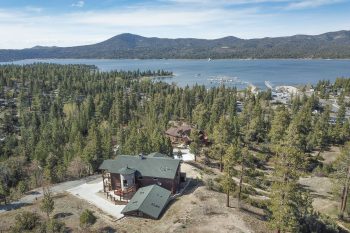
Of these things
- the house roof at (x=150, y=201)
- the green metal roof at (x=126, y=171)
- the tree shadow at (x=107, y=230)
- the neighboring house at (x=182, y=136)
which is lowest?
the neighboring house at (x=182, y=136)

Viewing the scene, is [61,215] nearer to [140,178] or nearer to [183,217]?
[140,178]

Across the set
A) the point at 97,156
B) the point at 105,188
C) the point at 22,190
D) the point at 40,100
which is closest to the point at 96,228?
the point at 105,188

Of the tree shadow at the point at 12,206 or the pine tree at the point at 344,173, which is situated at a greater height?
the pine tree at the point at 344,173

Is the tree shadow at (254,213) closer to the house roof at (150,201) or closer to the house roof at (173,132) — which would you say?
the house roof at (150,201)

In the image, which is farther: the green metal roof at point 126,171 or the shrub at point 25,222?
the green metal roof at point 126,171

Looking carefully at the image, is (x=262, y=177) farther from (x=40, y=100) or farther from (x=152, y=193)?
(x=40, y=100)

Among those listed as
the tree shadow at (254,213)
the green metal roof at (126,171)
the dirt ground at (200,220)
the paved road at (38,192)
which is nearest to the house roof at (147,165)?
the green metal roof at (126,171)

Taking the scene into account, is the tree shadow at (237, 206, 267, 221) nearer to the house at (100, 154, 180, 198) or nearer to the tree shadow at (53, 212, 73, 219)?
the house at (100, 154, 180, 198)
